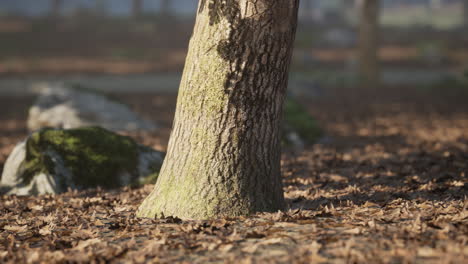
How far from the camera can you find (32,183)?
6145mm

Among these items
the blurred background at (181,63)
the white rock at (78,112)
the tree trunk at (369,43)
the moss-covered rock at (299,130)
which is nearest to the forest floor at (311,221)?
the moss-covered rock at (299,130)

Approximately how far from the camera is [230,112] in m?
4.31

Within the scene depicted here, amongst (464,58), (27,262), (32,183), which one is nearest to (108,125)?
(32,183)

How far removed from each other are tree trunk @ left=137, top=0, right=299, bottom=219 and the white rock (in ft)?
21.2

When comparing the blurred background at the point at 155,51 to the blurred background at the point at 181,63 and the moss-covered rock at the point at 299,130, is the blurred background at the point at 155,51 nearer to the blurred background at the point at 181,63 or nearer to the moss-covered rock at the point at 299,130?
→ the blurred background at the point at 181,63

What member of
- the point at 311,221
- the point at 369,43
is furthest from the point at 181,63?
the point at 311,221

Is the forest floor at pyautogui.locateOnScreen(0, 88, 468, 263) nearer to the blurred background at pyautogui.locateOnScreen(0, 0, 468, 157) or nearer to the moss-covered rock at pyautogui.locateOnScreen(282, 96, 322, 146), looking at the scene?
the moss-covered rock at pyautogui.locateOnScreen(282, 96, 322, 146)

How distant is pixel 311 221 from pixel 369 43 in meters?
14.0

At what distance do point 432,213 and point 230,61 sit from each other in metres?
2.23

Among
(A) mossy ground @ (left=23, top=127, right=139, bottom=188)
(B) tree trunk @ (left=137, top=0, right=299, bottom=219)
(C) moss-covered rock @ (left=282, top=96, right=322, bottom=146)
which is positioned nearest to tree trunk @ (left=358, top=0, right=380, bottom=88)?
(C) moss-covered rock @ (left=282, top=96, right=322, bottom=146)

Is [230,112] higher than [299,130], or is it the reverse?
[230,112]

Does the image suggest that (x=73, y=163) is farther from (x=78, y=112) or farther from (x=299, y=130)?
(x=299, y=130)

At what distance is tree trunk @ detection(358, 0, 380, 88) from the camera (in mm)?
16484

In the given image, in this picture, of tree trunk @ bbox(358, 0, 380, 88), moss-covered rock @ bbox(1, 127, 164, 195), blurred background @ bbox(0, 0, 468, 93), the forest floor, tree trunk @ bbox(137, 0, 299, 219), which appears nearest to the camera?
the forest floor
